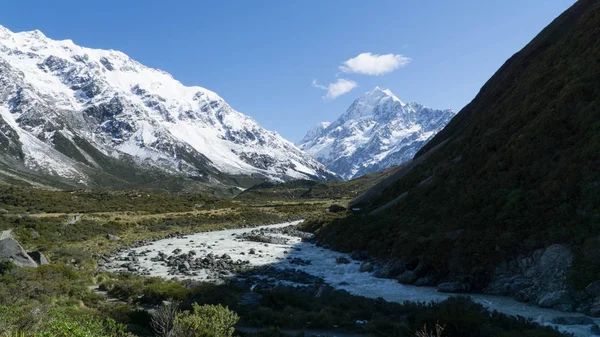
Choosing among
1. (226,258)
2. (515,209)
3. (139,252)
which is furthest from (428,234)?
(139,252)

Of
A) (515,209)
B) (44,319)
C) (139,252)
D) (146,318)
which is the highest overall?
(515,209)

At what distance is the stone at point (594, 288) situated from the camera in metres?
17.6

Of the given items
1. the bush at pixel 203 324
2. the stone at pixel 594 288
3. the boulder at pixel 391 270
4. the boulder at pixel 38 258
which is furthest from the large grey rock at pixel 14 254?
the stone at pixel 594 288

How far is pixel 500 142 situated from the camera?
3366cm

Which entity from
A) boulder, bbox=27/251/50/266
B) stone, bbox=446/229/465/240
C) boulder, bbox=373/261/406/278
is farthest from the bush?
boulder, bbox=27/251/50/266

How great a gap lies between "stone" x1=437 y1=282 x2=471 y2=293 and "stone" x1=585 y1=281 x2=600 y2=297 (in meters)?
6.37

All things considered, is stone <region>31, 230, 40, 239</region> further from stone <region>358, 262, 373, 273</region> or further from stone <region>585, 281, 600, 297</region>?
stone <region>585, 281, 600, 297</region>

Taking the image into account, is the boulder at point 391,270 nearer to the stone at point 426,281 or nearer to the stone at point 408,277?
the stone at point 408,277

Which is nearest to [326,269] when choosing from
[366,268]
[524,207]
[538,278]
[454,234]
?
[366,268]

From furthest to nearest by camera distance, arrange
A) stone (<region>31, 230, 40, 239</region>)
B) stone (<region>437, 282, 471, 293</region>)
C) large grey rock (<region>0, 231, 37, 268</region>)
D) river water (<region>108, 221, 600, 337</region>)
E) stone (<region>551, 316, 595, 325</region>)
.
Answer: stone (<region>31, 230, 40, 239</region>) < large grey rock (<region>0, 231, 37, 268</region>) < stone (<region>437, 282, 471, 293</region>) < river water (<region>108, 221, 600, 337</region>) < stone (<region>551, 316, 595, 325</region>)

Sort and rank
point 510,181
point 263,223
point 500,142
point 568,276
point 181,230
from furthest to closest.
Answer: point 263,223 → point 181,230 → point 500,142 → point 510,181 → point 568,276

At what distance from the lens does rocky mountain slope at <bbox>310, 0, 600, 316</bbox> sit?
20234mm

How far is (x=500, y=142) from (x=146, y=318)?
31224mm

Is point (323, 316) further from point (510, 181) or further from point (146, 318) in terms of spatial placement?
point (510, 181)
